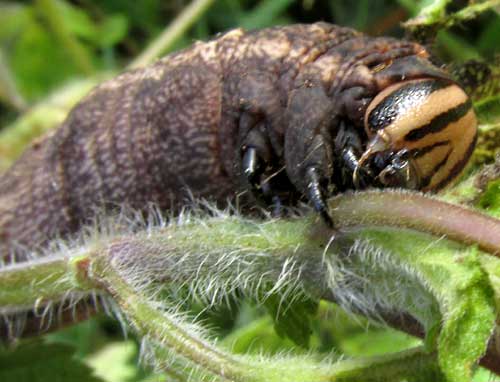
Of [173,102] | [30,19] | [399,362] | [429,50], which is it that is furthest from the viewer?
[30,19]

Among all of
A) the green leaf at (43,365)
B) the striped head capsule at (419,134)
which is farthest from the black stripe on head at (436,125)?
the green leaf at (43,365)

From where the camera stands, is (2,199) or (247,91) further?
(2,199)

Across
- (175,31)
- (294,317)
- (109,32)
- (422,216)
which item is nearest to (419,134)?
(422,216)

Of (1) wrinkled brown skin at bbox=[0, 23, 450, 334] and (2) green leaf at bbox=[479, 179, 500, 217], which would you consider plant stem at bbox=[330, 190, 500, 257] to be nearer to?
(2) green leaf at bbox=[479, 179, 500, 217]

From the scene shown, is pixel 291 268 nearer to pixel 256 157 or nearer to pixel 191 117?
pixel 256 157

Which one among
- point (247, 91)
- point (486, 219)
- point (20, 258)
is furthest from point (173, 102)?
point (486, 219)

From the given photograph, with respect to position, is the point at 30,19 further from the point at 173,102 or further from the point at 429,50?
the point at 429,50

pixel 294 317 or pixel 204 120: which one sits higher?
pixel 204 120

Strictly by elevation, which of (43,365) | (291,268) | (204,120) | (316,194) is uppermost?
(204,120)
